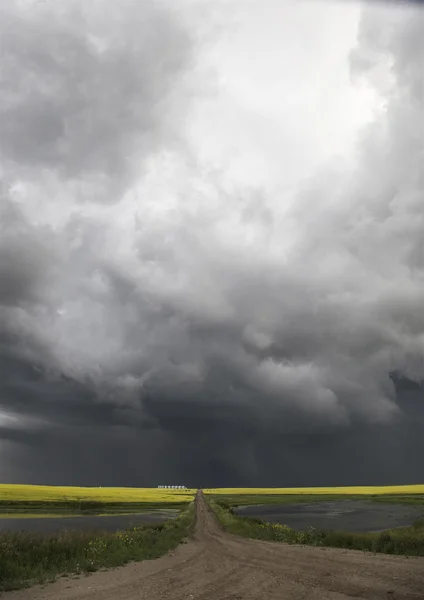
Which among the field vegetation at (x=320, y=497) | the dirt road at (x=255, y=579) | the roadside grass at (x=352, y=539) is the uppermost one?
the dirt road at (x=255, y=579)

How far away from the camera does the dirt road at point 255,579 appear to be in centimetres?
1551

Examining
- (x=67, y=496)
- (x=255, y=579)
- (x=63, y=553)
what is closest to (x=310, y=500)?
(x=67, y=496)

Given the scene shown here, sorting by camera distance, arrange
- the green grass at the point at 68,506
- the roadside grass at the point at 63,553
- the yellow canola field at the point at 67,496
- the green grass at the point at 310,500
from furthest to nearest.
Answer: the green grass at the point at 310,500, the yellow canola field at the point at 67,496, the green grass at the point at 68,506, the roadside grass at the point at 63,553

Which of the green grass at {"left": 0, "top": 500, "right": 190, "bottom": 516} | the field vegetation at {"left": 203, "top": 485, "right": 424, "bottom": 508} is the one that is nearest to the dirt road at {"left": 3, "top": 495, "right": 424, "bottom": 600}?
the green grass at {"left": 0, "top": 500, "right": 190, "bottom": 516}

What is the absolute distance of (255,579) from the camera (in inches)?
717

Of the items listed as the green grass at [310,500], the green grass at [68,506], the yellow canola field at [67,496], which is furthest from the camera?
the green grass at [310,500]

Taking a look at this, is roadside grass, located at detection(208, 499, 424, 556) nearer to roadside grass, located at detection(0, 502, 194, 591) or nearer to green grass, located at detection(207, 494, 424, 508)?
roadside grass, located at detection(0, 502, 194, 591)

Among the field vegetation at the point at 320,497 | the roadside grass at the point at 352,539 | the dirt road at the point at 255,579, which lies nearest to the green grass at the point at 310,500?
A: the field vegetation at the point at 320,497

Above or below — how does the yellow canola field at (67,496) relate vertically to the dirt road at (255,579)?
above

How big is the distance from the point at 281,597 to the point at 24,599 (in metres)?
8.36

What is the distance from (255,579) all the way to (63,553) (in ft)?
36.2

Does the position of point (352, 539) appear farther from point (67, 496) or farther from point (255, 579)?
point (67, 496)

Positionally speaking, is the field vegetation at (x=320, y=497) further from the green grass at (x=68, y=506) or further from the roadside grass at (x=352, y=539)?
the roadside grass at (x=352, y=539)

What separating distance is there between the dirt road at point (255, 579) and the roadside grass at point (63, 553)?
1.18 meters
